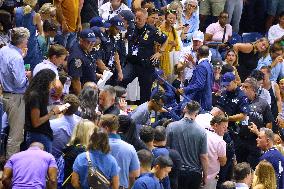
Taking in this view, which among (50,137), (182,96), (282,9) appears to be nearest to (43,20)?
(182,96)

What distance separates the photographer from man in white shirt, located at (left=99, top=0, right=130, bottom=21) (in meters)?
16.8

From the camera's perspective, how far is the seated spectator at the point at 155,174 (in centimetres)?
1103

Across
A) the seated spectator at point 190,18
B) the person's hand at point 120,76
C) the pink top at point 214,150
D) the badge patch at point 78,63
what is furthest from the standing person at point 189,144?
the seated spectator at point 190,18

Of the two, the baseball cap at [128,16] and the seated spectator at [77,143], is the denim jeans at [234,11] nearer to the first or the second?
the baseball cap at [128,16]

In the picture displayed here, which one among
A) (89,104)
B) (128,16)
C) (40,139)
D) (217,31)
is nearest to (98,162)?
(40,139)

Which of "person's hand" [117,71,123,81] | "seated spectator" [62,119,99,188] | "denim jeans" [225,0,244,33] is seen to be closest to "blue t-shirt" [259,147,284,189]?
"person's hand" [117,71,123,81]

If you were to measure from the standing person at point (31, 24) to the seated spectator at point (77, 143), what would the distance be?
10.5ft

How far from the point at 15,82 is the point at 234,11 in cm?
811

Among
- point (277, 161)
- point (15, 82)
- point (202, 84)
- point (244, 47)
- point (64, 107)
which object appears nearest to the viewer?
point (64, 107)

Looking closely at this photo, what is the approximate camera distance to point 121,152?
37.7 ft

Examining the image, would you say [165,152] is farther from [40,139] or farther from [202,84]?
[202,84]

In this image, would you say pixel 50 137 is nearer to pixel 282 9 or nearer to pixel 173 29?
pixel 173 29

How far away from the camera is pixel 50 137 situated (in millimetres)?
11852

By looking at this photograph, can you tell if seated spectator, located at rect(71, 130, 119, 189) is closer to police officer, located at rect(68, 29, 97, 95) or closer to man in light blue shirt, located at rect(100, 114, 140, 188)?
man in light blue shirt, located at rect(100, 114, 140, 188)
